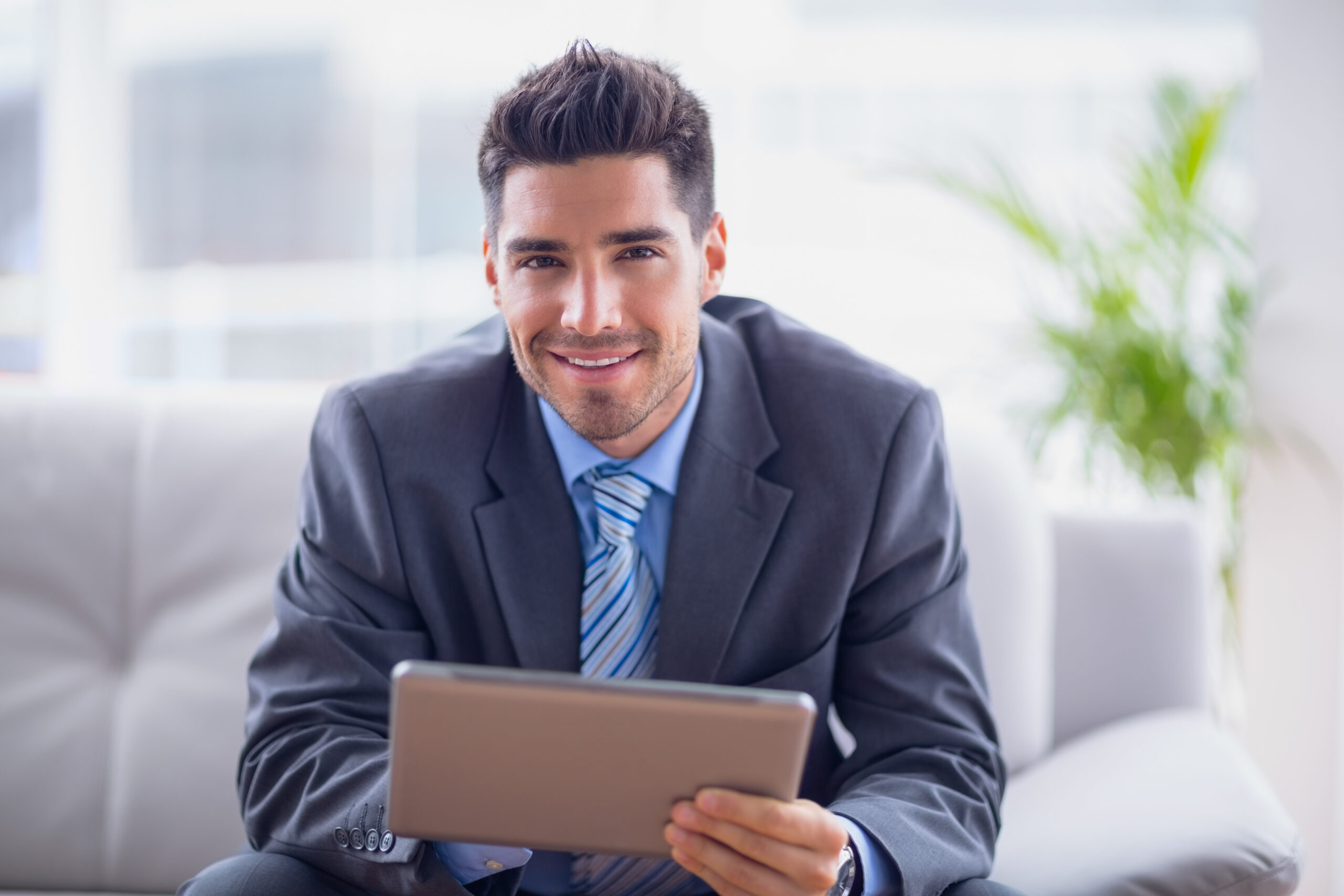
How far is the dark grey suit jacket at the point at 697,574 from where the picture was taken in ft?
4.17

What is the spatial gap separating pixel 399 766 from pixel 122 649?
2.95 ft

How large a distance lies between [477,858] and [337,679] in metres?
0.26

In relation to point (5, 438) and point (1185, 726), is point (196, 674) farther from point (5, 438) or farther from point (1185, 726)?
point (1185, 726)

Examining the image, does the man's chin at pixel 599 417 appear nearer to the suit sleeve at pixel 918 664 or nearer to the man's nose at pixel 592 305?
the man's nose at pixel 592 305

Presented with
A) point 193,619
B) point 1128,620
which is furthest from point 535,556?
point 1128,620

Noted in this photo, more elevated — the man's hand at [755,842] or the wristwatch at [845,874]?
the man's hand at [755,842]

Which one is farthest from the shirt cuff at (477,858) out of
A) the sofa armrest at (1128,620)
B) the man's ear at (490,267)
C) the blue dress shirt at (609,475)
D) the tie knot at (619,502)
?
the sofa armrest at (1128,620)

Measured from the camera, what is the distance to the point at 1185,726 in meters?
1.49

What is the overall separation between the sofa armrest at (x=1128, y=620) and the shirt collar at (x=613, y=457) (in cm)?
65

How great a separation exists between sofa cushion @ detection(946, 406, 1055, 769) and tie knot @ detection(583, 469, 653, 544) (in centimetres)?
49

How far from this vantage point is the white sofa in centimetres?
152

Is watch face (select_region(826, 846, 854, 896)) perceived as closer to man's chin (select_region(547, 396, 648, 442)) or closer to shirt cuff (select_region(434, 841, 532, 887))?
shirt cuff (select_region(434, 841, 532, 887))

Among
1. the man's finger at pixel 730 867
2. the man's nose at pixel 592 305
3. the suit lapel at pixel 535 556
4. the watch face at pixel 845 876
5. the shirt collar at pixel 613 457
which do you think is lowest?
the watch face at pixel 845 876

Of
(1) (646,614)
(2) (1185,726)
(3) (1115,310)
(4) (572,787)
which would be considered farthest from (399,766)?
(3) (1115,310)
